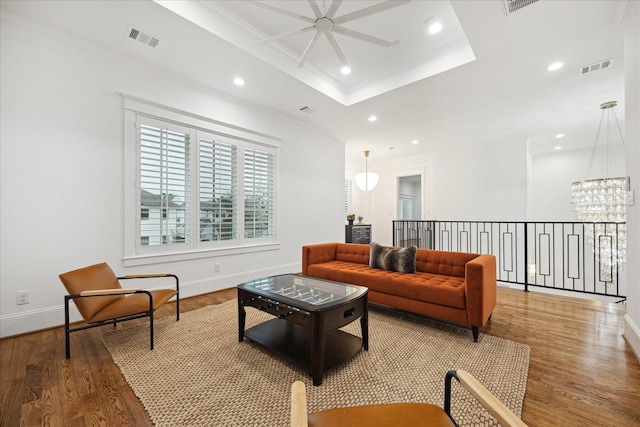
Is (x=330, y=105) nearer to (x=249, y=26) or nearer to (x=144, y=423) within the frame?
(x=249, y=26)

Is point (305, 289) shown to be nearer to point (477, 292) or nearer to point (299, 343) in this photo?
point (299, 343)

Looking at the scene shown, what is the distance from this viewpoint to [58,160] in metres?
2.82

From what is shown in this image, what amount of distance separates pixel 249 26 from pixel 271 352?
3.43 m

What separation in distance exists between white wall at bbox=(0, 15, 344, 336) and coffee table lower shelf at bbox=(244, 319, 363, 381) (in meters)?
1.92

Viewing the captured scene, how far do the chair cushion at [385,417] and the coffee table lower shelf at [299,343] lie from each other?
0.81 meters

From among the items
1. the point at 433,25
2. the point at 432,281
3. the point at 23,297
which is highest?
the point at 433,25

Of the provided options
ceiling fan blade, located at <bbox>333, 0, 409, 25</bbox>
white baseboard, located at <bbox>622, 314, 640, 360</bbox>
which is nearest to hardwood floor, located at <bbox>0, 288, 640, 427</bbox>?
white baseboard, located at <bbox>622, 314, 640, 360</bbox>

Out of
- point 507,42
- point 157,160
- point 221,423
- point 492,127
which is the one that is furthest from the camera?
point 492,127

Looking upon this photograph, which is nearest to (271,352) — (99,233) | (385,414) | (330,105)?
(385,414)

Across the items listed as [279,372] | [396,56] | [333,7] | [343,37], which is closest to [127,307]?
[279,372]

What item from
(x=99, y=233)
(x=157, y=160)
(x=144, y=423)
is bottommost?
(x=144, y=423)

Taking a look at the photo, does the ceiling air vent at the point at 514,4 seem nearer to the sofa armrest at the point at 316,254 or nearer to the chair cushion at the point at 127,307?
the sofa armrest at the point at 316,254

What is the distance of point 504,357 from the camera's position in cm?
217

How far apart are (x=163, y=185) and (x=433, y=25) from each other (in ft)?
12.5
